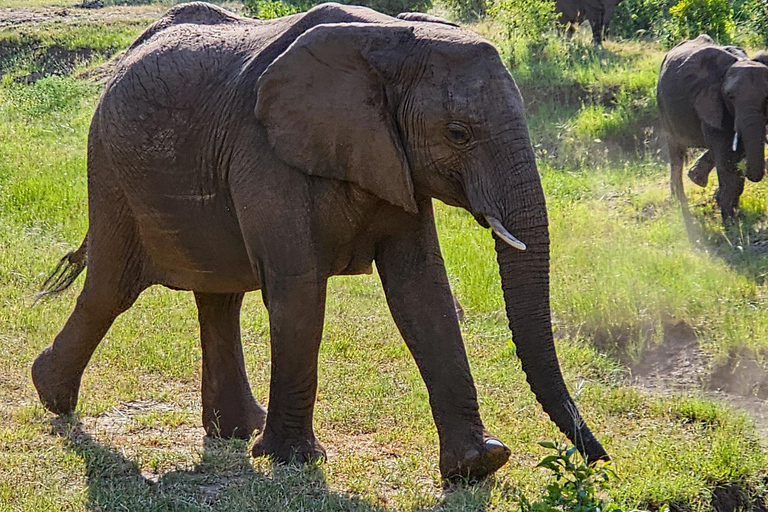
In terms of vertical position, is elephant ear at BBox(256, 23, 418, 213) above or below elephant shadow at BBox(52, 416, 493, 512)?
above

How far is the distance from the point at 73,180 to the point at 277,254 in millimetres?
7326

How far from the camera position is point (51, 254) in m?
9.66

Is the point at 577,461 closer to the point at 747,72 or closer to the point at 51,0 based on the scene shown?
the point at 747,72

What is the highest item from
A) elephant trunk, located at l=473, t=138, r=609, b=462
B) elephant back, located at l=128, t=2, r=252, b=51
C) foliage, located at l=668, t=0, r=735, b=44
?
elephant back, located at l=128, t=2, r=252, b=51

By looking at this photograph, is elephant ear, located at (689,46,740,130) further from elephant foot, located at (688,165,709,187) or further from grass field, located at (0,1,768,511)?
grass field, located at (0,1,768,511)

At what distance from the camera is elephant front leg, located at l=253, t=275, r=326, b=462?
5117mm

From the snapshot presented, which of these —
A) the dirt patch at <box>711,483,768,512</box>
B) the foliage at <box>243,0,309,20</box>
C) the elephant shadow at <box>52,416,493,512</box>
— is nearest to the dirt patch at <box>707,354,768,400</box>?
the dirt patch at <box>711,483,768,512</box>

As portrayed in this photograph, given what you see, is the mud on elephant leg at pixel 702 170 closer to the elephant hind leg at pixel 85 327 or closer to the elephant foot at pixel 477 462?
the elephant foot at pixel 477 462

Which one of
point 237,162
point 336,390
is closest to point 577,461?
point 237,162

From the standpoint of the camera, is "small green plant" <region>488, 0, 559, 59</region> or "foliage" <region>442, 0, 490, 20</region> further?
"foliage" <region>442, 0, 490, 20</region>

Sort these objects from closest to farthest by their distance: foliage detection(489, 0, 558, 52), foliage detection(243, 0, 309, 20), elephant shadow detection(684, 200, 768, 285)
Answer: elephant shadow detection(684, 200, 768, 285)
foliage detection(489, 0, 558, 52)
foliage detection(243, 0, 309, 20)

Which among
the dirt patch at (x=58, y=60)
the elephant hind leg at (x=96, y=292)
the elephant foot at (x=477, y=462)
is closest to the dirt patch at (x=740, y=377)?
the elephant foot at (x=477, y=462)

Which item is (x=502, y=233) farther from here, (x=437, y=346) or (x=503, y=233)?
(x=437, y=346)

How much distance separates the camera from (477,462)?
5.25m
